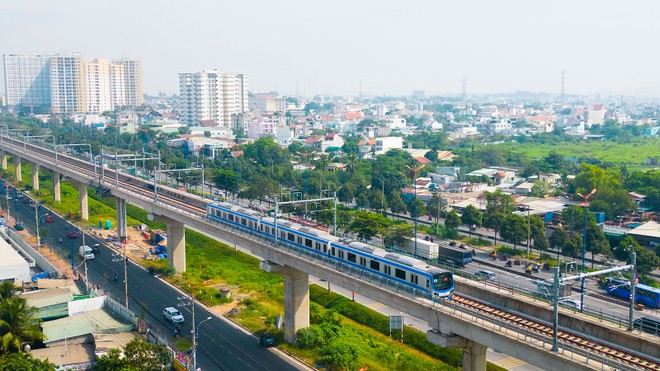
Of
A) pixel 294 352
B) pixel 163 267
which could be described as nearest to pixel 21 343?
pixel 294 352

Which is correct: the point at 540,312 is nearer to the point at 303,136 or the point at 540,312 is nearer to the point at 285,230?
the point at 285,230

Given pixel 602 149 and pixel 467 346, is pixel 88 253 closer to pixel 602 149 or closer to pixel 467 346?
pixel 467 346

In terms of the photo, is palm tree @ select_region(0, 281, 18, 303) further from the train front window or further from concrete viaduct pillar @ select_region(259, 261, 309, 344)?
the train front window

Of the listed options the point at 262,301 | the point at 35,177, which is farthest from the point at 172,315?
the point at 35,177

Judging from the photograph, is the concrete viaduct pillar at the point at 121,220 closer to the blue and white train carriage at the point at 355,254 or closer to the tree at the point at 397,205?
the blue and white train carriage at the point at 355,254

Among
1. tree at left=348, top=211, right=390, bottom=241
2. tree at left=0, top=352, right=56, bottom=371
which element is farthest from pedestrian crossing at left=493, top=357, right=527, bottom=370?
tree at left=348, top=211, right=390, bottom=241
